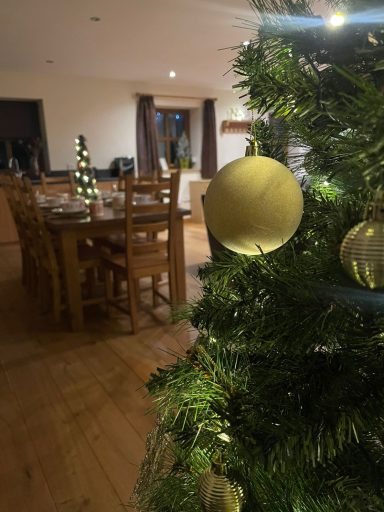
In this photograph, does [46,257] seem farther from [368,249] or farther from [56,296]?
[368,249]

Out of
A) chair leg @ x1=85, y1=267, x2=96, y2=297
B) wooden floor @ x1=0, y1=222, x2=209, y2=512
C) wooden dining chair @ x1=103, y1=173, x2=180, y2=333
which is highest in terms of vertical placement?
wooden dining chair @ x1=103, y1=173, x2=180, y2=333

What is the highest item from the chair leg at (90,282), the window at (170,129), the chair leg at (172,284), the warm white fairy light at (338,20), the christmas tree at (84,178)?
the window at (170,129)

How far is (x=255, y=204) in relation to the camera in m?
0.44

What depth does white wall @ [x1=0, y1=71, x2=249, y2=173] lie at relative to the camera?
575 centimetres

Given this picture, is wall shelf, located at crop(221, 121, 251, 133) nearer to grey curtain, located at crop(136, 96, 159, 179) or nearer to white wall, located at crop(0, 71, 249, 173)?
white wall, located at crop(0, 71, 249, 173)

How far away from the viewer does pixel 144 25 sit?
152 inches

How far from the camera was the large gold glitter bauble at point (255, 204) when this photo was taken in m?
0.45

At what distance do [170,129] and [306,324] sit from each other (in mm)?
7596

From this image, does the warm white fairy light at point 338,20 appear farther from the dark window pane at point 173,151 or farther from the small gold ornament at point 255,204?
the dark window pane at point 173,151

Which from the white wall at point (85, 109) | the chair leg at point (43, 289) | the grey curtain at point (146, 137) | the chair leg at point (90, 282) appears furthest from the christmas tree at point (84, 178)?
the grey curtain at point (146, 137)

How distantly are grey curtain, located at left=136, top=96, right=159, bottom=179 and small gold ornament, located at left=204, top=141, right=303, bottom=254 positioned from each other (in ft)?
20.5

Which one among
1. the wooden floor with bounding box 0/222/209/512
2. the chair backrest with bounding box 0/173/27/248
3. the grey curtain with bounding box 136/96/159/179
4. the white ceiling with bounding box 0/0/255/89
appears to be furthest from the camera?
the grey curtain with bounding box 136/96/159/179

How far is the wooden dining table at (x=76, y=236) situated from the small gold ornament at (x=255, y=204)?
1.86 m

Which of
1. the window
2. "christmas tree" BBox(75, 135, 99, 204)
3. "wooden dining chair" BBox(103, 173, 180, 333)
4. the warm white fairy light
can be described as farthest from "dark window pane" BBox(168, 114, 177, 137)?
the warm white fairy light
